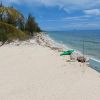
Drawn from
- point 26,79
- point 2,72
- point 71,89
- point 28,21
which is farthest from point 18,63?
point 28,21

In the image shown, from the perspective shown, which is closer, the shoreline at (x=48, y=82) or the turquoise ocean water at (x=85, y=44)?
the shoreline at (x=48, y=82)

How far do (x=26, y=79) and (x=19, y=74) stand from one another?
3.04 feet

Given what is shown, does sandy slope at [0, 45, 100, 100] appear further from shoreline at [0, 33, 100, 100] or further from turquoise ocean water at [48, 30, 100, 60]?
turquoise ocean water at [48, 30, 100, 60]

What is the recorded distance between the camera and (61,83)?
8.73 metres

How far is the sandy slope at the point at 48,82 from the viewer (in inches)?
291

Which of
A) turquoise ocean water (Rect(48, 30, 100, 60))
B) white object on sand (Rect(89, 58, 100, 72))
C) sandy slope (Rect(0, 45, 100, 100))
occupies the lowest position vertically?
turquoise ocean water (Rect(48, 30, 100, 60))

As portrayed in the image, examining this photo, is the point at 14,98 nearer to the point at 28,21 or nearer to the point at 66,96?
the point at 66,96

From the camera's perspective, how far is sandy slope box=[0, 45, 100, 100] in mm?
7379

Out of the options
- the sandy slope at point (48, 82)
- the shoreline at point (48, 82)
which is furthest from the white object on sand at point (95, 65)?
the sandy slope at point (48, 82)

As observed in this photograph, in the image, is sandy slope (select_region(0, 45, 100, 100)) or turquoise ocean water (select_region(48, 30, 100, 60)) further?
turquoise ocean water (select_region(48, 30, 100, 60))

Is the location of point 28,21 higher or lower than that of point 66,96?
higher

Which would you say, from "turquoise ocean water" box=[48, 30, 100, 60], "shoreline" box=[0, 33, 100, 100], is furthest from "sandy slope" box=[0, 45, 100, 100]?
"turquoise ocean water" box=[48, 30, 100, 60]

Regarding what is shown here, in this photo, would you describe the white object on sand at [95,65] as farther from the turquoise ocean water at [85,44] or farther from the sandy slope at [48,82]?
the turquoise ocean water at [85,44]

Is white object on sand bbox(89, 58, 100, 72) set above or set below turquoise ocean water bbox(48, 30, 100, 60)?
above
